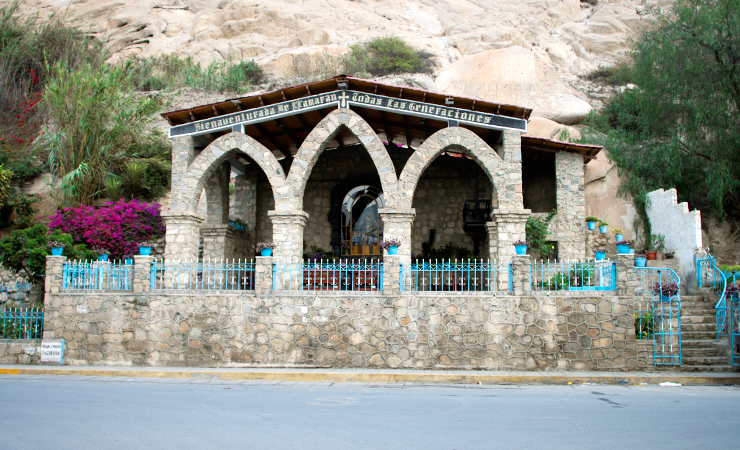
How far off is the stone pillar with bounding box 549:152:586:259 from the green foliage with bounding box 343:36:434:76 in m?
16.7

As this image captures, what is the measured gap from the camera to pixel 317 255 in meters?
17.5

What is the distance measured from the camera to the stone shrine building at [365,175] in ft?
43.0

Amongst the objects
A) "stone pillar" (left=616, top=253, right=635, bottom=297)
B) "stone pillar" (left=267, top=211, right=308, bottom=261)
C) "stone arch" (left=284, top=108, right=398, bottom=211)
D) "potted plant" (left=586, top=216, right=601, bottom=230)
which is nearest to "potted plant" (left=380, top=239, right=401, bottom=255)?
"stone arch" (left=284, top=108, right=398, bottom=211)

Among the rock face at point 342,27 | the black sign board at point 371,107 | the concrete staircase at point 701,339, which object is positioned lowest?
the concrete staircase at point 701,339

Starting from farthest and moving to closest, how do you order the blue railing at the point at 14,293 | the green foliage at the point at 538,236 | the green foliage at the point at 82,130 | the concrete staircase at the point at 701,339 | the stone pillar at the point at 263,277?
the green foliage at the point at 82,130, the green foliage at the point at 538,236, the blue railing at the point at 14,293, the stone pillar at the point at 263,277, the concrete staircase at the point at 701,339

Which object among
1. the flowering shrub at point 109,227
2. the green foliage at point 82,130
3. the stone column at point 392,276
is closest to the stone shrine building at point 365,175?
the stone column at point 392,276

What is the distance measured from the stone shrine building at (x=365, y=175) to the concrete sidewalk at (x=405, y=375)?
2.98 metres

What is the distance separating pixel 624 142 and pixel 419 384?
12913 millimetres

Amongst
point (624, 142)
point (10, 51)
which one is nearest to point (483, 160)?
point (624, 142)

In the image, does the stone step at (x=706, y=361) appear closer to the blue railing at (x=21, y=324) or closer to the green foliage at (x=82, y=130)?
the blue railing at (x=21, y=324)

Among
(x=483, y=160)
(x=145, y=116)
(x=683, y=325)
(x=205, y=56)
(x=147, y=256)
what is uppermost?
(x=205, y=56)

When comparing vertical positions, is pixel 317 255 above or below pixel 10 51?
below

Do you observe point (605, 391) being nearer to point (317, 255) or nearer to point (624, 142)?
point (317, 255)

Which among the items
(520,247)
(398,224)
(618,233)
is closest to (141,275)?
(398,224)
